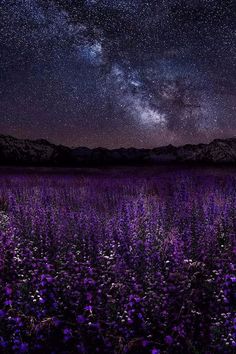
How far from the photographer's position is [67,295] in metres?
4.23

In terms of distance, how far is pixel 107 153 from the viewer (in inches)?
2896

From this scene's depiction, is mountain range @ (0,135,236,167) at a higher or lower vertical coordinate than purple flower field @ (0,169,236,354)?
higher

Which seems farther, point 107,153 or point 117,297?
point 107,153

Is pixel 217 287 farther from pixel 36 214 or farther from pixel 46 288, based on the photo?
pixel 36 214

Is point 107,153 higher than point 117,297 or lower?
higher

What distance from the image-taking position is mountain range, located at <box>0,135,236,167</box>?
205 ft

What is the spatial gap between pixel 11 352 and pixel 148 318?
4.17ft

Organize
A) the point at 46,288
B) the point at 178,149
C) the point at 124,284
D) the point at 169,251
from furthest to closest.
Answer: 1. the point at 178,149
2. the point at 169,251
3. the point at 124,284
4. the point at 46,288

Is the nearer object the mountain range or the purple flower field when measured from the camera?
the purple flower field

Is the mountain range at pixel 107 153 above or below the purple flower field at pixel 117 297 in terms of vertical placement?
above

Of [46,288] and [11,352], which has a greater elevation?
[46,288]

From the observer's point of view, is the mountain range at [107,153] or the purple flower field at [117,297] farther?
the mountain range at [107,153]

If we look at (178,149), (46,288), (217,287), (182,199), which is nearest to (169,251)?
(217,287)

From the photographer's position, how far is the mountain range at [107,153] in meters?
62.4
